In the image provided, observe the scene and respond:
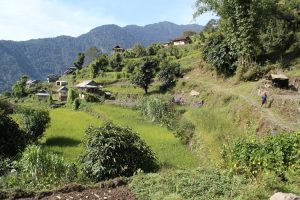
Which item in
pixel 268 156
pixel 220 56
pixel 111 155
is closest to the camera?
pixel 268 156

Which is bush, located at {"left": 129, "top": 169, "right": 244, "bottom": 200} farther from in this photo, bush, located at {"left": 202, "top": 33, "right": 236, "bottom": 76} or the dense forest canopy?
Result: bush, located at {"left": 202, "top": 33, "right": 236, "bottom": 76}

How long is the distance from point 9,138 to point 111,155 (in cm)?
617

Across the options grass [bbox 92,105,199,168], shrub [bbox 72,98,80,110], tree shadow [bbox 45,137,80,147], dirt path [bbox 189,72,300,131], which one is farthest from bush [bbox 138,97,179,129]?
shrub [bbox 72,98,80,110]

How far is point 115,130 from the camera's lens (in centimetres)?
1354

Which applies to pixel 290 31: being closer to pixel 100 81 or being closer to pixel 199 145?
pixel 199 145

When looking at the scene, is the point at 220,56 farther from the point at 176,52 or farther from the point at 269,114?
the point at 176,52

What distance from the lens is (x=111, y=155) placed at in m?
12.4

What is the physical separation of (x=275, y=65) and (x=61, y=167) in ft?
73.8

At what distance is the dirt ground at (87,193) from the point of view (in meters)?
9.25

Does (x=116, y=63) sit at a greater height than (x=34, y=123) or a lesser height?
greater

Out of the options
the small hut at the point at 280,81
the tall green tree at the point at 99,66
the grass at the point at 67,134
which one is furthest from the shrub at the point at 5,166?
the tall green tree at the point at 99,66

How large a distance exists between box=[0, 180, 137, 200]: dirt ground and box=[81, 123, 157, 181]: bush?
1977 millimetres

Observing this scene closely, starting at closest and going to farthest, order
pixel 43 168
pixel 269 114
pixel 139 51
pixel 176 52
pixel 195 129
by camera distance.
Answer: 1. pixel 43 168
2. pixel 269 114
3. pixel 195 129
4. pixel 176 52
5. pixel 139 51

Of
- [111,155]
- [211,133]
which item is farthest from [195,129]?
[111,155]
